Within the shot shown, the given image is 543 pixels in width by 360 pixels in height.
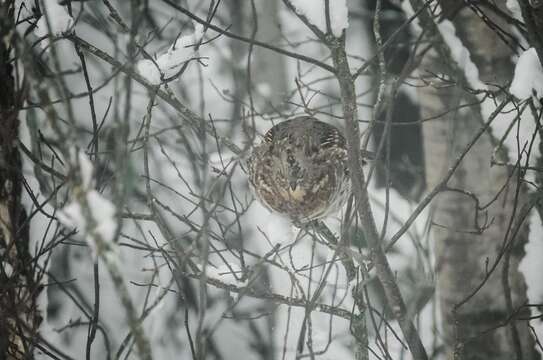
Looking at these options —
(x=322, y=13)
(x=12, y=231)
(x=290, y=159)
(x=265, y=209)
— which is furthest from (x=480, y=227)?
(x=12, y=231)

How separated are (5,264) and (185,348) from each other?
483 cm

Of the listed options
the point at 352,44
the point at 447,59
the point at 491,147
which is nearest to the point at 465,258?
the point at 491,147

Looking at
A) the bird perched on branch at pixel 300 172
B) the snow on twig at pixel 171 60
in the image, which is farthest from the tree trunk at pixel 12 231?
the bird perched on branch at pixel 300 172

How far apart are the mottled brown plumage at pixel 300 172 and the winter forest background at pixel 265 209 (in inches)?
5.2

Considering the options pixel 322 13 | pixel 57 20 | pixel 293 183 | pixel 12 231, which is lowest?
pixel 12 231

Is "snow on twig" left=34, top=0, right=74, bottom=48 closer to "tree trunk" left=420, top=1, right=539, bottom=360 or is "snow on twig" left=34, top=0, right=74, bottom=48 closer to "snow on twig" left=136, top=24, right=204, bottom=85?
"snow on twig" left=136, top=24, right=204, bottom=85

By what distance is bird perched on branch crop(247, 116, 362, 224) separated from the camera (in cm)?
387

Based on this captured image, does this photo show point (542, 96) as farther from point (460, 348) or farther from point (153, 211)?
point (153, 211)

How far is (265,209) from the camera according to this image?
4.71 m

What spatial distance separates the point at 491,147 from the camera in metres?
4.80

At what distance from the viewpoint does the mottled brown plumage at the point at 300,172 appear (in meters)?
3.87

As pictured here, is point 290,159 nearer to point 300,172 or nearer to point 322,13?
point 300,172

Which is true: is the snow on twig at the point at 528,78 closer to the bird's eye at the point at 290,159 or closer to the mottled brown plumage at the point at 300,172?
the mottled brown plumage at the point at 300,172

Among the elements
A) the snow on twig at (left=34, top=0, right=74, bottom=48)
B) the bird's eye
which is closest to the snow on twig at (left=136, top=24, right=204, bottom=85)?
the snow on twig at (left=34, top=0, right=74, bottom=48)
